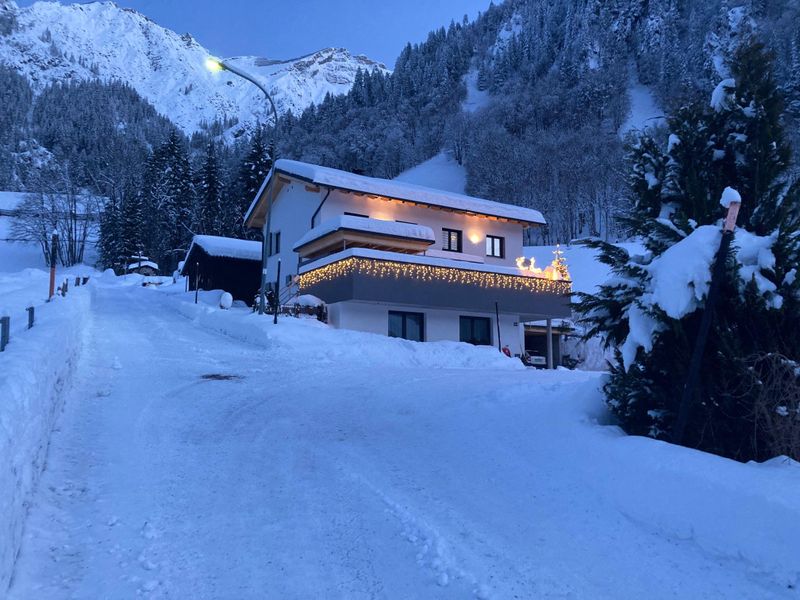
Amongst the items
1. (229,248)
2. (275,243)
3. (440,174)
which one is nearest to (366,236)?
(275,243)

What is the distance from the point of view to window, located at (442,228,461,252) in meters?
28.5

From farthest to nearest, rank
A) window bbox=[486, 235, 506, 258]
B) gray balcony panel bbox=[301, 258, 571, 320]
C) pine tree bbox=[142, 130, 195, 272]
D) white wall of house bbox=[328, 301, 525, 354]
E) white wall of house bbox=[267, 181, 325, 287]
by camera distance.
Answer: pine tree bbox=[142, 130, 195, 272] → window bbox=[486, 235, 506, 258] → white wall of house bbox=[267, 181, 325, 287] → white wall of house bbox=[328, 301, 525, 354] → gray balcony panel bbox=[301, 258, 571, 320]

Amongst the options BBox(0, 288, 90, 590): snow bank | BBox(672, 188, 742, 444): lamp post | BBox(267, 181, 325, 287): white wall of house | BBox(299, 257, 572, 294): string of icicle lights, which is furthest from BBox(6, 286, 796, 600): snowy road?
BBox(267, 181, 325, 287): white wall of house

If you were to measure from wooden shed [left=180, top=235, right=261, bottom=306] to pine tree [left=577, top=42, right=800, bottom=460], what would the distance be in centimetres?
3147

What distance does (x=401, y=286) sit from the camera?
846 inches

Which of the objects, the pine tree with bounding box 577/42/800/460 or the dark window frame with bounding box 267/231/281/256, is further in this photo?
the dark window frame with bounding box 267/231/281/256

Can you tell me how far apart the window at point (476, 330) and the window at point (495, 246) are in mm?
5367

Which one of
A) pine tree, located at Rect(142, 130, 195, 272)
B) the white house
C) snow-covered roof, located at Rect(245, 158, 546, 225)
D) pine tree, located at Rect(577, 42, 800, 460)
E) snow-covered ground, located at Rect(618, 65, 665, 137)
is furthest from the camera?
snow-covered ground, located at Rect(618, 65, 665, 137)

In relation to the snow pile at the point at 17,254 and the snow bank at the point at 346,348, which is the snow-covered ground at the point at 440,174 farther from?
the snow bank at the point at 346,348

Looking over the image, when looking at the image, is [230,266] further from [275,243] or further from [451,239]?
[451,239]

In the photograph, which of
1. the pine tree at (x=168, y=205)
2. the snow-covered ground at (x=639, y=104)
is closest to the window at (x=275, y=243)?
the pine tree at (x=168, y=205)

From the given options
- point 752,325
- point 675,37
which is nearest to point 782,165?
point 752,325

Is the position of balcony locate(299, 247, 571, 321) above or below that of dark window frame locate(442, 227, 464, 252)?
below

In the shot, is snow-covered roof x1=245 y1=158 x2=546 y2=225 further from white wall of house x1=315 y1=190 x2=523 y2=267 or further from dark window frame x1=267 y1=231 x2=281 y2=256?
dark window frame x1=267 y1=231 x2=281 y2=256
